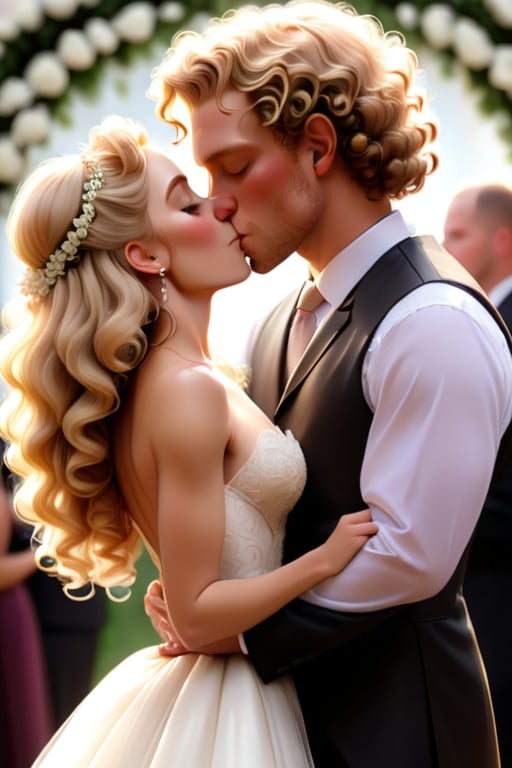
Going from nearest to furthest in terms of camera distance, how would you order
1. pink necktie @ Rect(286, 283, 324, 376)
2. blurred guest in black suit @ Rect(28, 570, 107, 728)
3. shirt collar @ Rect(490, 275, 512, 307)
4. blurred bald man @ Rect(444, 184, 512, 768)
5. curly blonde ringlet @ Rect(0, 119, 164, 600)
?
curly blonde ringlet @ Rect(0, 119, 164, 600) < pink necktie @ Rect(286, 283, 324, 376) < blurred bald man @ Rect(444, 184, 512, 768) < shirt collar @ Rect(490, 275, 512, 307) < blurred guest in black suit @ Rect(28, 570, 107, 728)

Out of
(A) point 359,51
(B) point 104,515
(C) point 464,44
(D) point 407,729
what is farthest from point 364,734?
(C) point 464,44

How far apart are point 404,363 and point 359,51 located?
791 mm

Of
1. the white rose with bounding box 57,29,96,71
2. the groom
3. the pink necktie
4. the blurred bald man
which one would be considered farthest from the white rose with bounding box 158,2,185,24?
the pink necktie

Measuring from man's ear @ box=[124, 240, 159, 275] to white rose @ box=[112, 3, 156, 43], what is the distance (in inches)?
107

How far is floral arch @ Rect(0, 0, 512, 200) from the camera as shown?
5094 millimetres

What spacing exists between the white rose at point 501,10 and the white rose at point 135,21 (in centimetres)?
139

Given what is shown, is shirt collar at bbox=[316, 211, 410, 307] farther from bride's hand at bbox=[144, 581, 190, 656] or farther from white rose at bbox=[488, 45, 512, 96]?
white rose at bbox=[488, 45, 512, 96]

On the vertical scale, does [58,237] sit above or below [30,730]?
above

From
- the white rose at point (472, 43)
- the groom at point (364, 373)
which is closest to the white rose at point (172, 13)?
the white rose at point (472, 43)

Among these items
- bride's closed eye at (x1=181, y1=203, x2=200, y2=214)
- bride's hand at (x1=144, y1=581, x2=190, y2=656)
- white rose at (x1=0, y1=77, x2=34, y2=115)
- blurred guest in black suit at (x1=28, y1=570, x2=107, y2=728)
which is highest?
white rose at (x1=0, y1=77, x2=34, y2=115)

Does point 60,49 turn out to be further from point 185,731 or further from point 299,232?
point 185,731

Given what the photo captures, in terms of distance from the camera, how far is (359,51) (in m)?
2.79

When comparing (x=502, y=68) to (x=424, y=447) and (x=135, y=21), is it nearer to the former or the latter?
(x=135, y=21)

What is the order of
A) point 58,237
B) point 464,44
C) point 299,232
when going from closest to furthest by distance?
point 58,237
point 299,232
point 464,44
